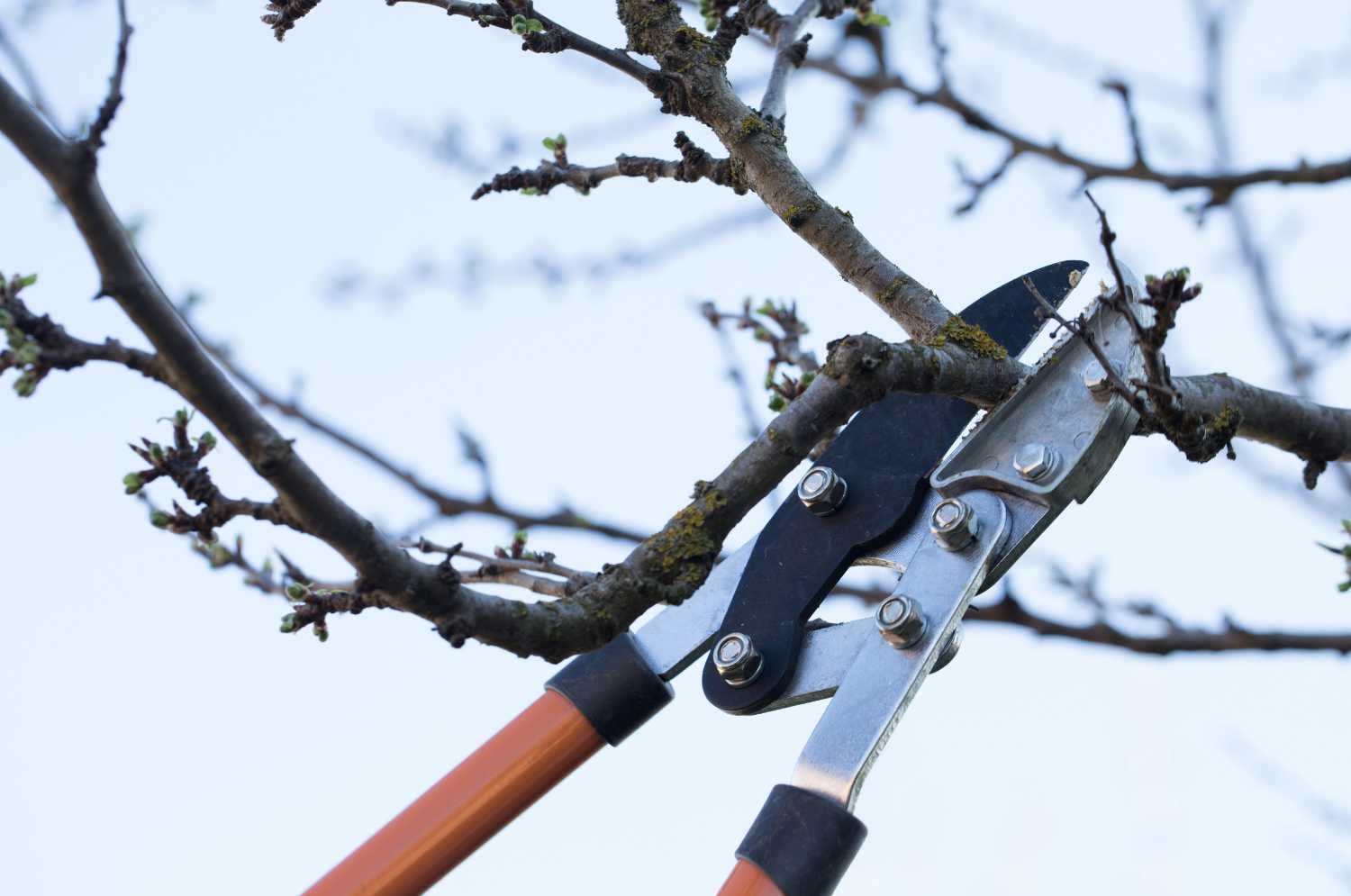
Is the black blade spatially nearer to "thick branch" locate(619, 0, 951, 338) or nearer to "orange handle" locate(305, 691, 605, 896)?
"thick branch" locate(619, 0, 951, 338)

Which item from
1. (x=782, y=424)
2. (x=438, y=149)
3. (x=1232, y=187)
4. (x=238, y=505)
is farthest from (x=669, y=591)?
(x=438, y=149)

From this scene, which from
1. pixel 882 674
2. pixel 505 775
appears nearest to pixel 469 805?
pixel 505 775

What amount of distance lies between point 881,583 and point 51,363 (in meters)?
2.38

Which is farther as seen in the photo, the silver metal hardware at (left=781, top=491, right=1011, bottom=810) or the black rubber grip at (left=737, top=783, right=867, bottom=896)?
the silver metal hardware at (left=781, top=491, right=1011, bottom=810)

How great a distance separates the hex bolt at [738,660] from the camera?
2322 millimetres

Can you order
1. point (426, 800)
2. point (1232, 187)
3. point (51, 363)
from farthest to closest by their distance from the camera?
1. point (1232, 187)
2. point (426, 800)
3. point (51, 363)

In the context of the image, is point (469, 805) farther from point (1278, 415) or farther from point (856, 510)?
point (1278, 415)

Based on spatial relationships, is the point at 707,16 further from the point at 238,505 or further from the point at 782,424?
the point at 238,505

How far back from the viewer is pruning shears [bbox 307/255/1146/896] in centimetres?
199

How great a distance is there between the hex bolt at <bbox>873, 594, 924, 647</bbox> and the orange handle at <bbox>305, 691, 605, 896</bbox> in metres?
0.47

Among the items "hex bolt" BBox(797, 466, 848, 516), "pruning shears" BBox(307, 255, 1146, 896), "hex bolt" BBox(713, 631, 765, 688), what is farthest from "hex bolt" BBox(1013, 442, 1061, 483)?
"hex bolt" BBox(713, 631, 765, 688)

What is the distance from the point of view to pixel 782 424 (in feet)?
6.09

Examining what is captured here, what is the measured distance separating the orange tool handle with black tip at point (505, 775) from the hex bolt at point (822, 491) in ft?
1.47

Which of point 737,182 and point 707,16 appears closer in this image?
point 737,182
